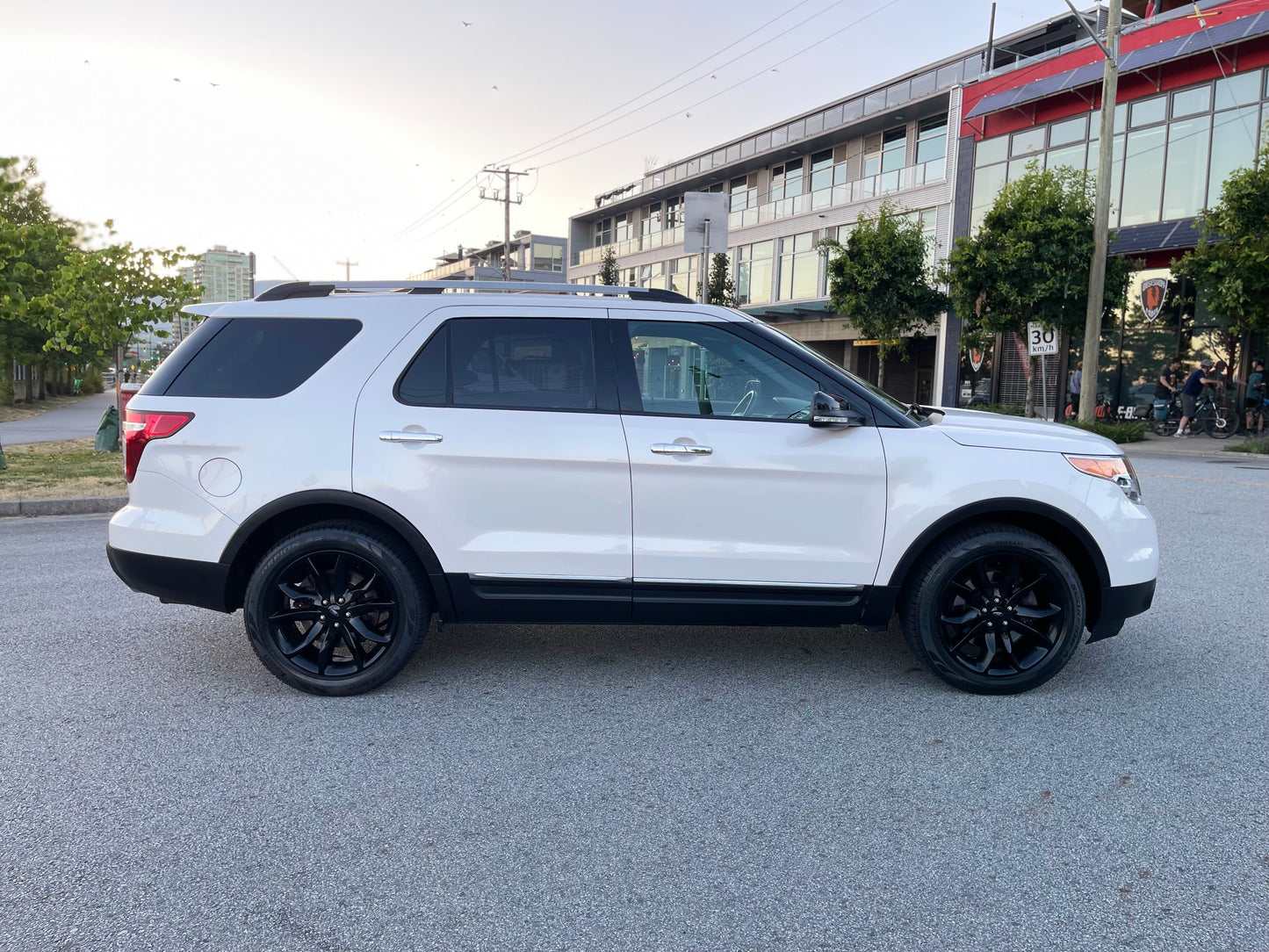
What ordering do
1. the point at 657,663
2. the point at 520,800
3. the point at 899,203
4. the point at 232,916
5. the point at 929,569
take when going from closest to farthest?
the point at 232,916 → the point at 520,800 → the point at 929,569 → the point at 657,663 → the point at 899,203

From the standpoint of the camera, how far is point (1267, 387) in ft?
70.7

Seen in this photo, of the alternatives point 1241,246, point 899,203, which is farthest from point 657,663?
point 899,203

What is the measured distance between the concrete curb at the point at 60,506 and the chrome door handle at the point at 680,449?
812 cm

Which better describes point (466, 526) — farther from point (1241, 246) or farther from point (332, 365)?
point (1241, 246)

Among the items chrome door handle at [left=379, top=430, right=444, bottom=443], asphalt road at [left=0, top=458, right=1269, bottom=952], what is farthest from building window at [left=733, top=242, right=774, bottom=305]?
chrome door handle at [left=379, top=430, right=444, bottom=443]

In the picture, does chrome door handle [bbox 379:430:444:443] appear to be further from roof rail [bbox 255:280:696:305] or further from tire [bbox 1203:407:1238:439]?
tire [bbox 1203:407:1238:439]

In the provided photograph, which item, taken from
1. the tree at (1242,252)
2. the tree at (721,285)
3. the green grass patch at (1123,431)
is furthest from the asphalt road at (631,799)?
the tree at (721,285)

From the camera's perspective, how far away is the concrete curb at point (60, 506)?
9.87 meters

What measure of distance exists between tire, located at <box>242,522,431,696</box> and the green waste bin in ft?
46.2

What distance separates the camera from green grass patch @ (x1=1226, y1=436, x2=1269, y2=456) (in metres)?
17.9

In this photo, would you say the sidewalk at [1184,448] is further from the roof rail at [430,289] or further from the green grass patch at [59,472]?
the green grass patch at [59,472]

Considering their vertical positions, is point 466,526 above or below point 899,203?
below

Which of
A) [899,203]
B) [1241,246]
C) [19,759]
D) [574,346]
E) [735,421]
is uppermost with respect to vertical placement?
[899,203]

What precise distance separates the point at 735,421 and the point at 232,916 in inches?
103
